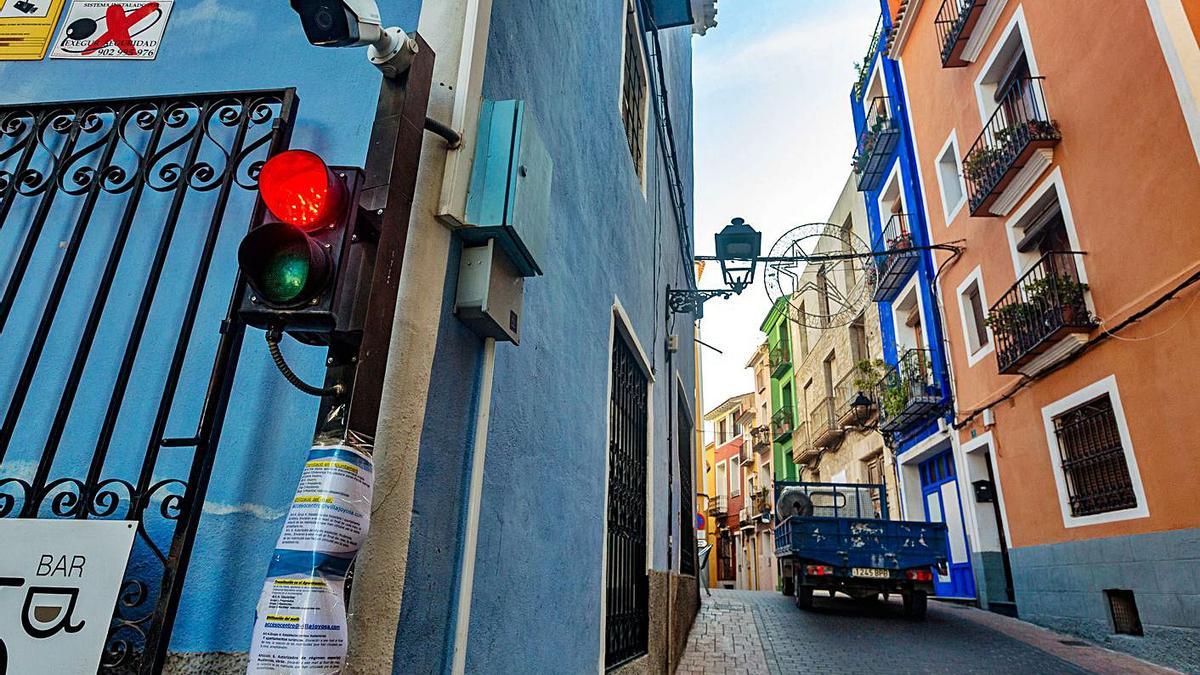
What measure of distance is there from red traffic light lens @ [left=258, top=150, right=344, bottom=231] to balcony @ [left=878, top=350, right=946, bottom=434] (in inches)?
570

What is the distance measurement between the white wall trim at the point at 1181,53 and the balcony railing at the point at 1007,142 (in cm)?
216

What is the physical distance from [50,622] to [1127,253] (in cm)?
1021

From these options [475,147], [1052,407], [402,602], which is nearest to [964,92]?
[1052,407]

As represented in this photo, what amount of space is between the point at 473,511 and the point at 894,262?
15.2 m

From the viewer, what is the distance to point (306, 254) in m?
1.72

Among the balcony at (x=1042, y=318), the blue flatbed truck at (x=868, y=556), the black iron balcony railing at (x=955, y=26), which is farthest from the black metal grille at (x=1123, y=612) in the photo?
the black iron balcony railing at (x=955, y=26)

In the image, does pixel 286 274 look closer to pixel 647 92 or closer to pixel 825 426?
pixel 647 92

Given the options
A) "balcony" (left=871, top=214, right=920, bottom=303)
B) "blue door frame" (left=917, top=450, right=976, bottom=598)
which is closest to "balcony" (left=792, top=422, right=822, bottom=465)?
"blue door frame" (left=917, top=450, right=976, bottom=598)

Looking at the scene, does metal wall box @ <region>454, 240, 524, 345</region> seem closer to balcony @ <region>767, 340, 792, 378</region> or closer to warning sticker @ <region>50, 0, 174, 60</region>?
warning sticker @ <region>50, 0, 174, 60</region>

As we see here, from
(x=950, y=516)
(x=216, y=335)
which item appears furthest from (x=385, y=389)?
(x=950, y=516)

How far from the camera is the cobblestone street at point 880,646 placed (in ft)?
22.3

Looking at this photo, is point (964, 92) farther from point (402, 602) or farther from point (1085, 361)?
point (402, 602)

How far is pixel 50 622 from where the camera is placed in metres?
1.77

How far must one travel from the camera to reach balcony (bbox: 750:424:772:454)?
33534 millimetres
